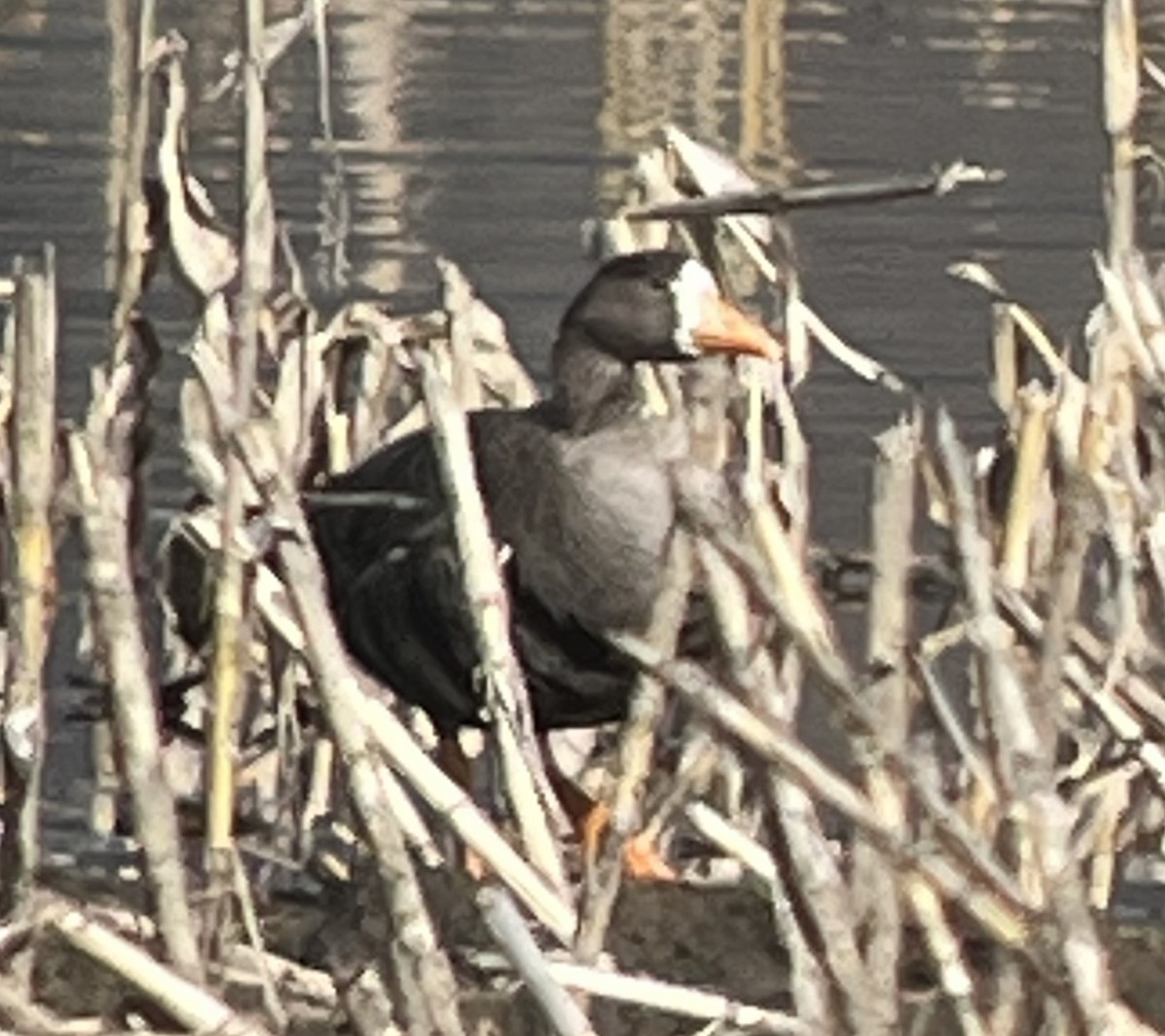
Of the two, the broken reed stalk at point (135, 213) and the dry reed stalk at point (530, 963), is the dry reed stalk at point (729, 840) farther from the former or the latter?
the broken reed stalk at point (135, 213)

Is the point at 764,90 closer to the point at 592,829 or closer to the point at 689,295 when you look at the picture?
the point at 689,295

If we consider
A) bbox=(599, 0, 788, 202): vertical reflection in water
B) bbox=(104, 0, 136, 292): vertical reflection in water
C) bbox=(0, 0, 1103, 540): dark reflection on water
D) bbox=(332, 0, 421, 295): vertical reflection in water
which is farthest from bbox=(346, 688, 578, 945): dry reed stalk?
bbox=(599, 0, 788, 202): vertical reflection in water

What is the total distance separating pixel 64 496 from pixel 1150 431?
1.52 meters

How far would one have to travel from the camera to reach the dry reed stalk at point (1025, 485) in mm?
5766

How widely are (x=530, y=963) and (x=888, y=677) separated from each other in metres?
0.69

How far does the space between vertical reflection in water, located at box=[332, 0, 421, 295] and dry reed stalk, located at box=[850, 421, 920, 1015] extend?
7.49m

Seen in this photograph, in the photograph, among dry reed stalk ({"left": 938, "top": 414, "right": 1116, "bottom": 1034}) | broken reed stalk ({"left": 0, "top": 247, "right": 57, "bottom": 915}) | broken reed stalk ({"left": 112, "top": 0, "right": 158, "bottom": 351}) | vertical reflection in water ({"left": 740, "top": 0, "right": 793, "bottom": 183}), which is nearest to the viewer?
dry reed stalk ({"left": 938, "top": 414, "right": 1116, "bottom": 1034})

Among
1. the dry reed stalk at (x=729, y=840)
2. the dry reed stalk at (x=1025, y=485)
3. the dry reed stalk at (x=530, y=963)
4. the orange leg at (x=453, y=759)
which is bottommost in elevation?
the orange leg at (x=453, y=759)

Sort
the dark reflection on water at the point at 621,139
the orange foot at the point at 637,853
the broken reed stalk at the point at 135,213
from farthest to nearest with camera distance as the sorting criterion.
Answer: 1. the dark reflection on water at the point at 621,139
2. the broken reed stalk at the point at 135,213
3. the orange foot at the point at 637,853

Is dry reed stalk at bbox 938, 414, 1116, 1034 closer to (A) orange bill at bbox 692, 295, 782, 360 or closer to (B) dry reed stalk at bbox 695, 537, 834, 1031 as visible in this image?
(B) dry reed stalk at bbox 695, 537, 834, 1031

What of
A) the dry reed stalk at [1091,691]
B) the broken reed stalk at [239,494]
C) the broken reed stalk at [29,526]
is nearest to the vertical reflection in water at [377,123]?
the broken reed stalk at [239,494]

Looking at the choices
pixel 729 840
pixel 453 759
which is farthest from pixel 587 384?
pixel 729 840

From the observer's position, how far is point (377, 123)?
1588 cm

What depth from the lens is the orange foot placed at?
5.51 m
